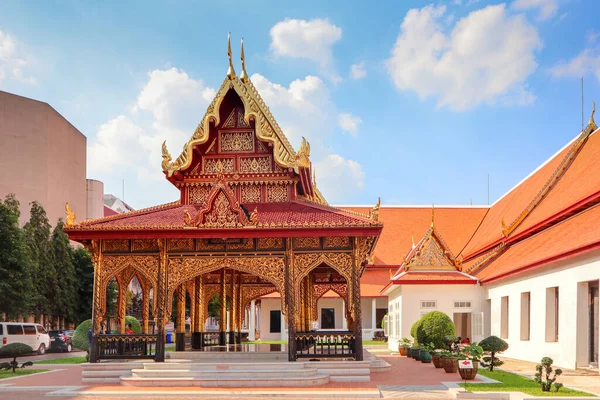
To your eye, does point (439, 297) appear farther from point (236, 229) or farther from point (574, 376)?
point (236, 229)

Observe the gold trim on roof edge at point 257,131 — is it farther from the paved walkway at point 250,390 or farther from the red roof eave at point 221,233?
the paved walkway at point 250,390

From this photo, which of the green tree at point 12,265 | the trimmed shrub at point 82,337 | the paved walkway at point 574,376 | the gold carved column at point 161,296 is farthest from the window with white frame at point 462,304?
the green tree at point 12,265

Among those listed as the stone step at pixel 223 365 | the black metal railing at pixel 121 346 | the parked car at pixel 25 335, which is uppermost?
the black metal railing at pixel 121 346

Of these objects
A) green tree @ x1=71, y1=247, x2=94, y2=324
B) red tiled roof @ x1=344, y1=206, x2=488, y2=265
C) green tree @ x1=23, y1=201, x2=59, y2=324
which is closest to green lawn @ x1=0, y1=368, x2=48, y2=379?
green tree @ x1=23, y1=201, x2=59, y2=324

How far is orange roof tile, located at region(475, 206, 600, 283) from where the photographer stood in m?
15.8

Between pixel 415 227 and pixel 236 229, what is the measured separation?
2340 centimetres

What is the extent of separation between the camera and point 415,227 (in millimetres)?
36531

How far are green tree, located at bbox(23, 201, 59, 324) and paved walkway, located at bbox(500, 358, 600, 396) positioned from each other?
74.6 ft

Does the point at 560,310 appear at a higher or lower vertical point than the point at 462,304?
higher

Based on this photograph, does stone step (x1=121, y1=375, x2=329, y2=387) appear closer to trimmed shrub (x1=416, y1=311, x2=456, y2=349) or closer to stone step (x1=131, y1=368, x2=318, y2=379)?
stone step (x1=131, y1=368, x2=318, y2=379)

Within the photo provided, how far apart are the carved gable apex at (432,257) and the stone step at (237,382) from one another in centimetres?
1234

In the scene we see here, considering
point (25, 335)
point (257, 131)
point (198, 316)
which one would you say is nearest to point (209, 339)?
point (198, 316)

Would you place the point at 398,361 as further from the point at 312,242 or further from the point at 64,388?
the point at 64,388

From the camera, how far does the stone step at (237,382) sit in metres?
13.2
